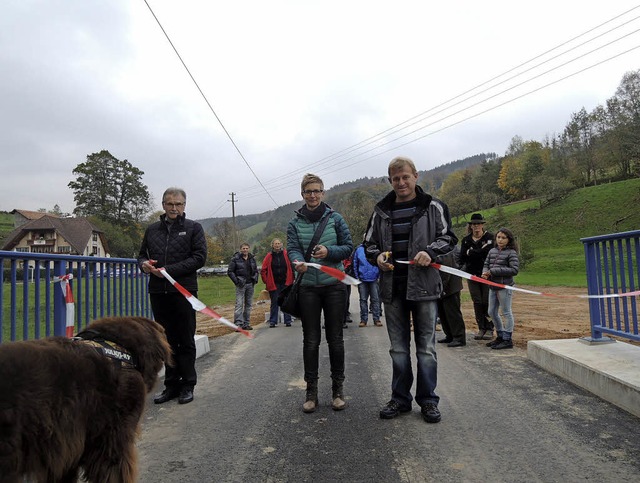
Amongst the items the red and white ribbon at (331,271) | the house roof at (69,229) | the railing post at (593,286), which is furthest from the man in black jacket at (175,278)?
the house roof at (69,229)

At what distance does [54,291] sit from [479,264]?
6.41 meters

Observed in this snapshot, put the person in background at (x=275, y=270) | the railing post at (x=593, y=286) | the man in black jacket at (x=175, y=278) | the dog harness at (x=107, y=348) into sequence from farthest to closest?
1. the person in background at (x=275, y=270)
2. the railing post at (x=593, y=286)
3. the man in black jacket at (x=175, y=278)
4. the dog harness at (x=107, y=348)

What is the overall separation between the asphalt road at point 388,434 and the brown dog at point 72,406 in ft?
1.92

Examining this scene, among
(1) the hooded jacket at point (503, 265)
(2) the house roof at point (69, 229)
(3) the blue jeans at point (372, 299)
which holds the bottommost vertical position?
(3) the blue jeans at point (372, 299)

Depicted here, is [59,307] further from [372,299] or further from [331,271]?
[372,299]

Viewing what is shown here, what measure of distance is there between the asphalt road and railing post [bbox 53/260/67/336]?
1219 mm

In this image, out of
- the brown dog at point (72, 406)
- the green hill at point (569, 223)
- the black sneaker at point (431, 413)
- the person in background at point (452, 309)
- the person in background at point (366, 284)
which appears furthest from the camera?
the green hill at point (569, 223)

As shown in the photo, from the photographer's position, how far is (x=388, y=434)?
10.4ft

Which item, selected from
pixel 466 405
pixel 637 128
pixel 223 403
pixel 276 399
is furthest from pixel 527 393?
pixel 637 128

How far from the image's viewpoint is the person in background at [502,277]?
6246 millimetres

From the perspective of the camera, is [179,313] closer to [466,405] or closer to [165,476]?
[165,476]

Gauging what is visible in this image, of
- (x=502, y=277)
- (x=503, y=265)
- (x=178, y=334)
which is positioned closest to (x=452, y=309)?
(x=502, y=277)

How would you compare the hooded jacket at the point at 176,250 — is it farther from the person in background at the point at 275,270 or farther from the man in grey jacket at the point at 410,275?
the person in background at the point at 275,270

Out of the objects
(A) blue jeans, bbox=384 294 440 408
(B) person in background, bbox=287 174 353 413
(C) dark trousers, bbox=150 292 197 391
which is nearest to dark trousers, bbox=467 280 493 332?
(A) blue jeans, bbox=384 294 440 408
